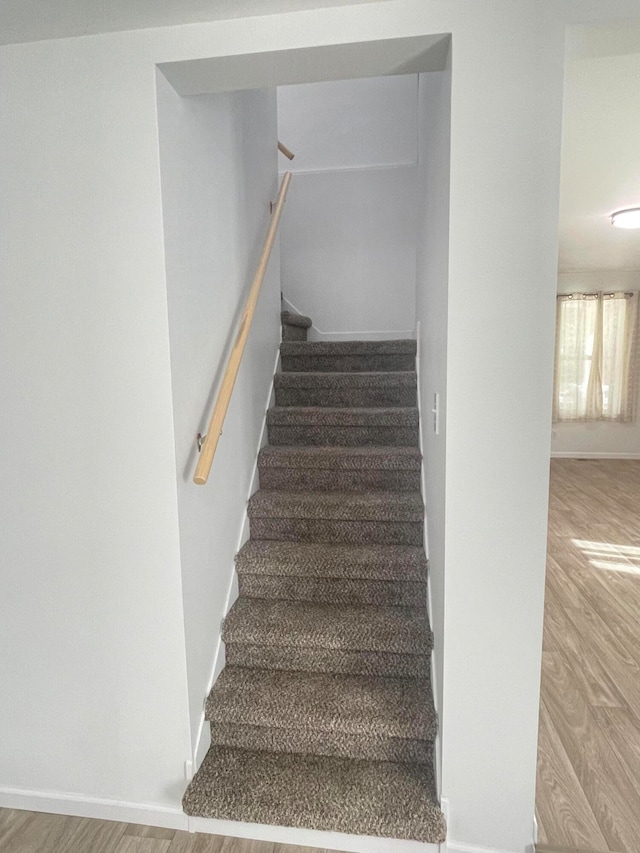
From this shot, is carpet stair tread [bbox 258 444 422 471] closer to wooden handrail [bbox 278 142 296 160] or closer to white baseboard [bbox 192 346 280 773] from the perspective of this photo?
white baseboard [bbox 192 346 280 773]

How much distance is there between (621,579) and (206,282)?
2968mm

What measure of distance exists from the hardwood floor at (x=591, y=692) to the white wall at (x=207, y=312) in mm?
1182

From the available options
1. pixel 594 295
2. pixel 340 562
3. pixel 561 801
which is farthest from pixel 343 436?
pixel 594 295

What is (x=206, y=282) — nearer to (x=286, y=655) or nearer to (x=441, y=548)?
(x=441, y=548)

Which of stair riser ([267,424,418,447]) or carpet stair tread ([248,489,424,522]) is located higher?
stair riser ([267,424,418,447])

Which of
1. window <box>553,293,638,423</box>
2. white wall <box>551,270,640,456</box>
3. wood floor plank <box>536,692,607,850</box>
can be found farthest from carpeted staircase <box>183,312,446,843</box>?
white wall <box>551,270,640,456</box>

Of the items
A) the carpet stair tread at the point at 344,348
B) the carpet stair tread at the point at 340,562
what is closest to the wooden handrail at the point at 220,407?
the carpet stair tread at the point at 340,562

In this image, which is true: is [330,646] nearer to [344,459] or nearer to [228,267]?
[344,459]

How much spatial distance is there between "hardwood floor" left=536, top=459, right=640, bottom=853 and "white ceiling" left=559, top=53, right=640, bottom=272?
215 cm

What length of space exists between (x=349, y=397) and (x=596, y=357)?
469 centimetres

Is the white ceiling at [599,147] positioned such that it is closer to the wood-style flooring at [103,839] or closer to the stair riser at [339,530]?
the stair riser at [339,530]

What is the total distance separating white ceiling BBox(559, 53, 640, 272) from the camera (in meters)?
1.96

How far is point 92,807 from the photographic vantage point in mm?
1562

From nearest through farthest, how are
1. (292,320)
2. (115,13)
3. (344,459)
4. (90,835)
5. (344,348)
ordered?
(115,13), (90,835), (344,459), (344,348), (292,320)
